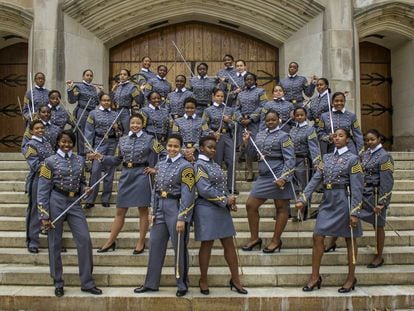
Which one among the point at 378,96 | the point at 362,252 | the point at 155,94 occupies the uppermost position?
the point at 378,96

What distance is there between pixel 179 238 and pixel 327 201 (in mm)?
1736

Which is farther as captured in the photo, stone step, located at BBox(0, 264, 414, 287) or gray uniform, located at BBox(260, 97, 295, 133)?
gray uniform, located at BBox(260, 97, 295, 133)

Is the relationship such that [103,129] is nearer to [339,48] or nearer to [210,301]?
[210,301]

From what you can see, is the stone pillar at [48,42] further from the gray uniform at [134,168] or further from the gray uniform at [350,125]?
the gray uniform at [350,125]

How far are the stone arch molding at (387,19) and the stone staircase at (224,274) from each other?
5.36m

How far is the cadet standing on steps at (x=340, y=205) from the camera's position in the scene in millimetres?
5172

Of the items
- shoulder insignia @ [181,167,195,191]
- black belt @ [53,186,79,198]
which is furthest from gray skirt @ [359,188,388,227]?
black belt @ [53,186,79,198]

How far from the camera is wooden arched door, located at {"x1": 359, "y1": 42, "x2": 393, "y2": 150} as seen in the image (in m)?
12.7

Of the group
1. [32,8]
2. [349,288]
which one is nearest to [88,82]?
[32,8]

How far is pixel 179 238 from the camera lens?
16.6ft

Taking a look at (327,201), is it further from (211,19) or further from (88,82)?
(211,19)

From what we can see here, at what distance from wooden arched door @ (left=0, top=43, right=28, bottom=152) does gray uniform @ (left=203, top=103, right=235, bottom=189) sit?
23.4 feet

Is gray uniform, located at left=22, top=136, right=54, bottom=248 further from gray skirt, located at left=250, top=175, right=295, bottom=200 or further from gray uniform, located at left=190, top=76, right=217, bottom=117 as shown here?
gray uniform, located at left=190, top=76, right=217, bottom=117

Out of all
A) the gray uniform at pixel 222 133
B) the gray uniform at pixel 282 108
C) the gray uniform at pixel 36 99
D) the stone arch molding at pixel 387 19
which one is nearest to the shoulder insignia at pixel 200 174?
the gray uniform at pixel 222 133
